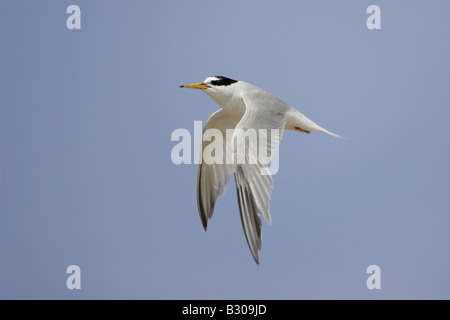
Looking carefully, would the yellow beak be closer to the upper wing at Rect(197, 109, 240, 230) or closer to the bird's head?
the bird's head

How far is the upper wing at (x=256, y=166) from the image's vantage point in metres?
5.34

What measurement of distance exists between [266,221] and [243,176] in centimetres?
47

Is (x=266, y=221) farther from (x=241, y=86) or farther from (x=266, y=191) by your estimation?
(x=241, y=86)

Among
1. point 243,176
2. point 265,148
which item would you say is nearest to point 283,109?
Result: point 265,148

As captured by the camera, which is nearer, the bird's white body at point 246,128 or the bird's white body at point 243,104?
the bird's white body at point 246,128

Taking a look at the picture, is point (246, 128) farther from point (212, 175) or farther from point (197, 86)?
point (212, 175)

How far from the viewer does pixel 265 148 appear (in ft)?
19.5

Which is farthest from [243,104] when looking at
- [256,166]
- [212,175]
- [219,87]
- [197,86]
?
[256,166]

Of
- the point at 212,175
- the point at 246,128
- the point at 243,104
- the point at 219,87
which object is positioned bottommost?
the point at 212,175

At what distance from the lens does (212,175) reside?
7.54 m

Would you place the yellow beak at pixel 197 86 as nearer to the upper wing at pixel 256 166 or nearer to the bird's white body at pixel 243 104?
the bird's white body at pixel 243 104

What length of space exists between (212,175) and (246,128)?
1.59m

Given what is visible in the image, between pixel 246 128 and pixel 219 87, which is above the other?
pixel 219 87

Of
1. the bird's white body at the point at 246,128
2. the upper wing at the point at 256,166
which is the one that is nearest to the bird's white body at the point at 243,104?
the bird's white body at the point at 246,128
